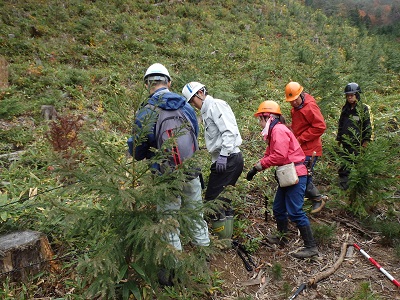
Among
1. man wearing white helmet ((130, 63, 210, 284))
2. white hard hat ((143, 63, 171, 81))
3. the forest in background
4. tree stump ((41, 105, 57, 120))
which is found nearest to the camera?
the forest in background

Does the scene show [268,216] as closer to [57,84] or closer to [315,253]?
[315,253]

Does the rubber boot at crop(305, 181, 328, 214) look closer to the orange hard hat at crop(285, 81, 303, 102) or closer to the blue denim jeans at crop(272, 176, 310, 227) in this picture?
the blue denim jeans at crop(272, 176, 310, 227)

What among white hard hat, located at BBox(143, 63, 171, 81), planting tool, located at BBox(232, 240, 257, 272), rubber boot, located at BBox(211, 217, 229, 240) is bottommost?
planting tool, located at BBox(232, 240, 257, 272)

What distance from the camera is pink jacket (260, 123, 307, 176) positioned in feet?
12.9

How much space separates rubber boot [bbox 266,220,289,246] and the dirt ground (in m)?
0.09

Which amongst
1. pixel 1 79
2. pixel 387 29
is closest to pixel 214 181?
pixel 1 79

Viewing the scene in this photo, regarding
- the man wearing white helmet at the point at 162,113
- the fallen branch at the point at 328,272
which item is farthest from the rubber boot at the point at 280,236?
the man wearing white helmet at the point at 162,113

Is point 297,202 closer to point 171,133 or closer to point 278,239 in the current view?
point 278,239

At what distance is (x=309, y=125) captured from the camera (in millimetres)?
5039

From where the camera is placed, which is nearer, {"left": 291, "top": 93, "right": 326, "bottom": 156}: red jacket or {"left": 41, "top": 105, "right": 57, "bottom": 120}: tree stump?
{"left": 291, "top": 93, "right": 326, "bottom": 156}: red jacket

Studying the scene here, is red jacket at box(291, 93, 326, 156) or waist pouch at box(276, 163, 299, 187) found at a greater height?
red jacket at box(291, 93, 326, 156)

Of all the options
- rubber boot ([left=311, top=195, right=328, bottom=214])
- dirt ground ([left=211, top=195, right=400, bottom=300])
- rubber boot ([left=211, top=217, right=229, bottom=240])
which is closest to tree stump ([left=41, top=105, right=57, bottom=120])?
rubber boot ([left=211, top=217, right=229, bottom=240])

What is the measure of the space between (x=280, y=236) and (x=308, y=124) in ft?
6.08

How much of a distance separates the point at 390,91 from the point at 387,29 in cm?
3124
